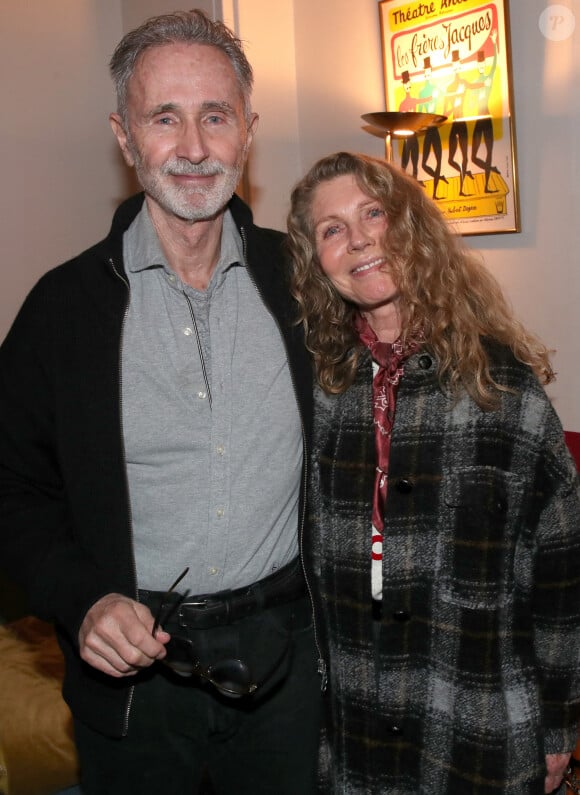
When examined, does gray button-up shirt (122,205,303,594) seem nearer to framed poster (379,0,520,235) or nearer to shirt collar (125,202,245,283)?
shirt collar (125,202,245,283)

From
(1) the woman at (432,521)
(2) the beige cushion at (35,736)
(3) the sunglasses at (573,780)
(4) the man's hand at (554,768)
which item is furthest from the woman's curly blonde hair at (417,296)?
(2) the beige cushion at (35,736)

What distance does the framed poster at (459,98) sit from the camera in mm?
3180

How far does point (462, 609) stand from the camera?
158cm

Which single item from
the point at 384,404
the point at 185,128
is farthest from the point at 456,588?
the point at 185,128

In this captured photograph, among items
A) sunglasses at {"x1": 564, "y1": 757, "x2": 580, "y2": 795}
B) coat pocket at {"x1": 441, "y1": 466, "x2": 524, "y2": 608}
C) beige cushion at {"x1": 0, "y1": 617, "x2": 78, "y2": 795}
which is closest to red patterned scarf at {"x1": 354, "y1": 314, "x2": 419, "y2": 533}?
coat pocket at {"x1": 441, "y1": 466, "x2": 524, "y2": 608}

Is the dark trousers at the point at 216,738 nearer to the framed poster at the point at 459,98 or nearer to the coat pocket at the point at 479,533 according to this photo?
the coat pocket at the point at 479,533

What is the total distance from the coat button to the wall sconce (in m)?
1.98

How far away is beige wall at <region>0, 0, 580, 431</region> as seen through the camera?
318 centimetres

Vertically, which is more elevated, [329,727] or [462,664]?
[462,664]

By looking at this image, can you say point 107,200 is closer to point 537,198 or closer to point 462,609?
point 537,198

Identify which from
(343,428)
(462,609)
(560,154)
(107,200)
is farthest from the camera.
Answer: (107,200)

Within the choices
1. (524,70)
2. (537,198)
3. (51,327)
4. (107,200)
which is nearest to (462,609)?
(51,327)

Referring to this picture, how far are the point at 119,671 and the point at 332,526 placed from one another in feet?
Result: 1.74

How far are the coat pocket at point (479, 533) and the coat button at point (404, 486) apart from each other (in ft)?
0.22
